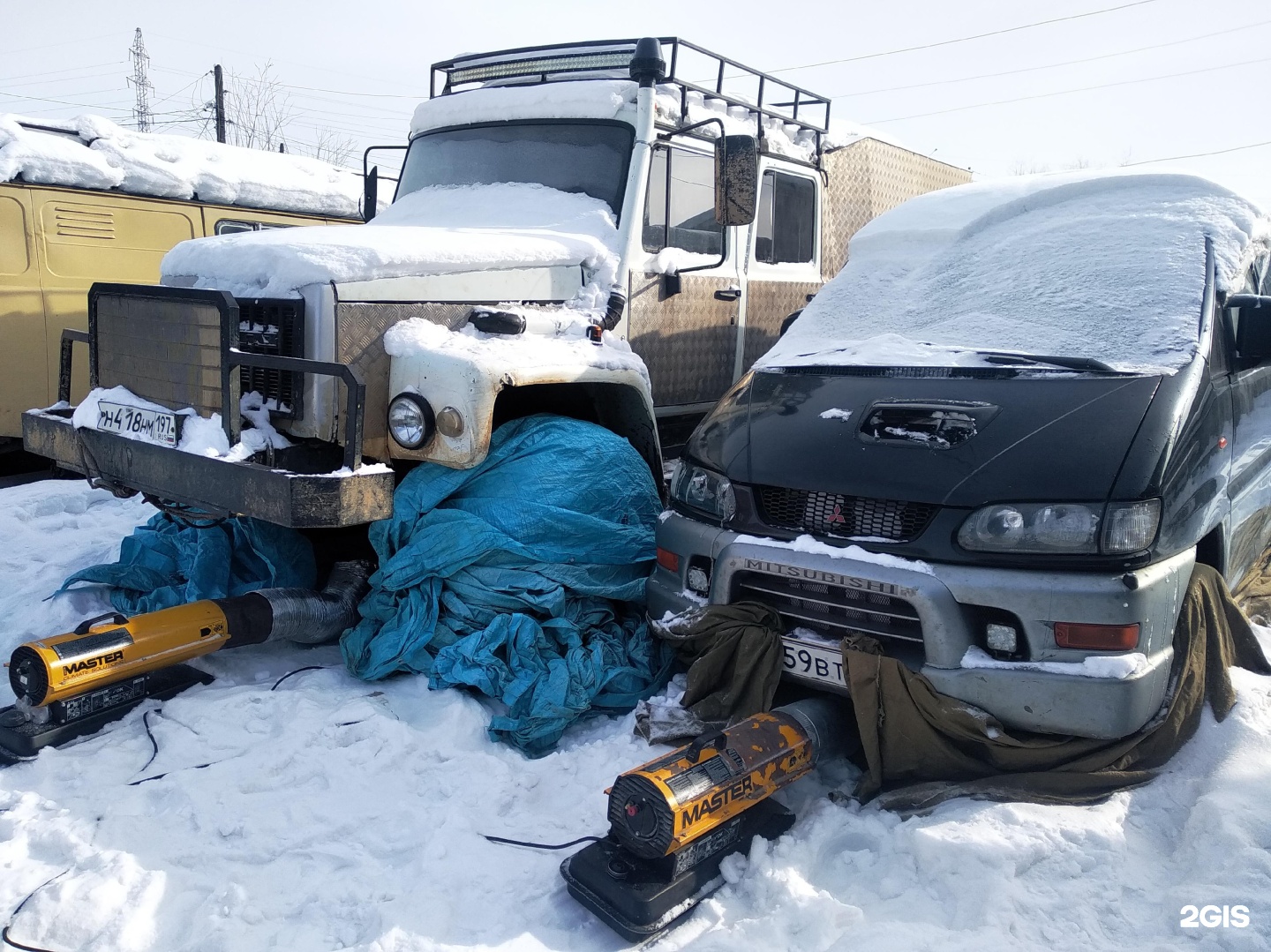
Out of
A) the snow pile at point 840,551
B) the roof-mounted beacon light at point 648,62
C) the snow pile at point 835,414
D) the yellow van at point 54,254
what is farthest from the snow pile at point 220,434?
the yellow van at point 54,254

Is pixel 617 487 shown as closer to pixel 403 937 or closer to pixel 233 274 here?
pixel 233 274

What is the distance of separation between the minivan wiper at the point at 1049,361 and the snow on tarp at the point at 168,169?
25.4 feet

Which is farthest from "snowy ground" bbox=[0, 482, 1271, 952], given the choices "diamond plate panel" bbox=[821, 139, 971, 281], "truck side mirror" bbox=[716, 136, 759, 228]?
"diamond plate panel" bbox=[821, 139, 971, 281]

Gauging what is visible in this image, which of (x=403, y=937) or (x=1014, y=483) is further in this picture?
(x=1014, y=483)

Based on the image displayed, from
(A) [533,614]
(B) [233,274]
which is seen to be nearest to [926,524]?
(A) [533,614]

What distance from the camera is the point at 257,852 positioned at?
2.77 m

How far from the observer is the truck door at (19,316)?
766 centimetres

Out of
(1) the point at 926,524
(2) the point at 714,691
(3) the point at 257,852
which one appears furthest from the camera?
(2) the point at 714,691

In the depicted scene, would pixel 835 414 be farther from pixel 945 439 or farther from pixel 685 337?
pixel 685 337

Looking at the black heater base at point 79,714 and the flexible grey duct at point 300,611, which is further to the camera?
the flexible grey duct at point 300,611

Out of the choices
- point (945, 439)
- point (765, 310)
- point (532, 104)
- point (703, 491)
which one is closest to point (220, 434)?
point (703, 491)

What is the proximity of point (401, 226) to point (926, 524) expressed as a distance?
3.01 meters

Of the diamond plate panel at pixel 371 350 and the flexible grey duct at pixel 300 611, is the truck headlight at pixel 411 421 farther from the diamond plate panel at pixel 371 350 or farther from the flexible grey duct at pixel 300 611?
the flexible grey duct at pixel 300 611

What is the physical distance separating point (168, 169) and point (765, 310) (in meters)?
6.03
